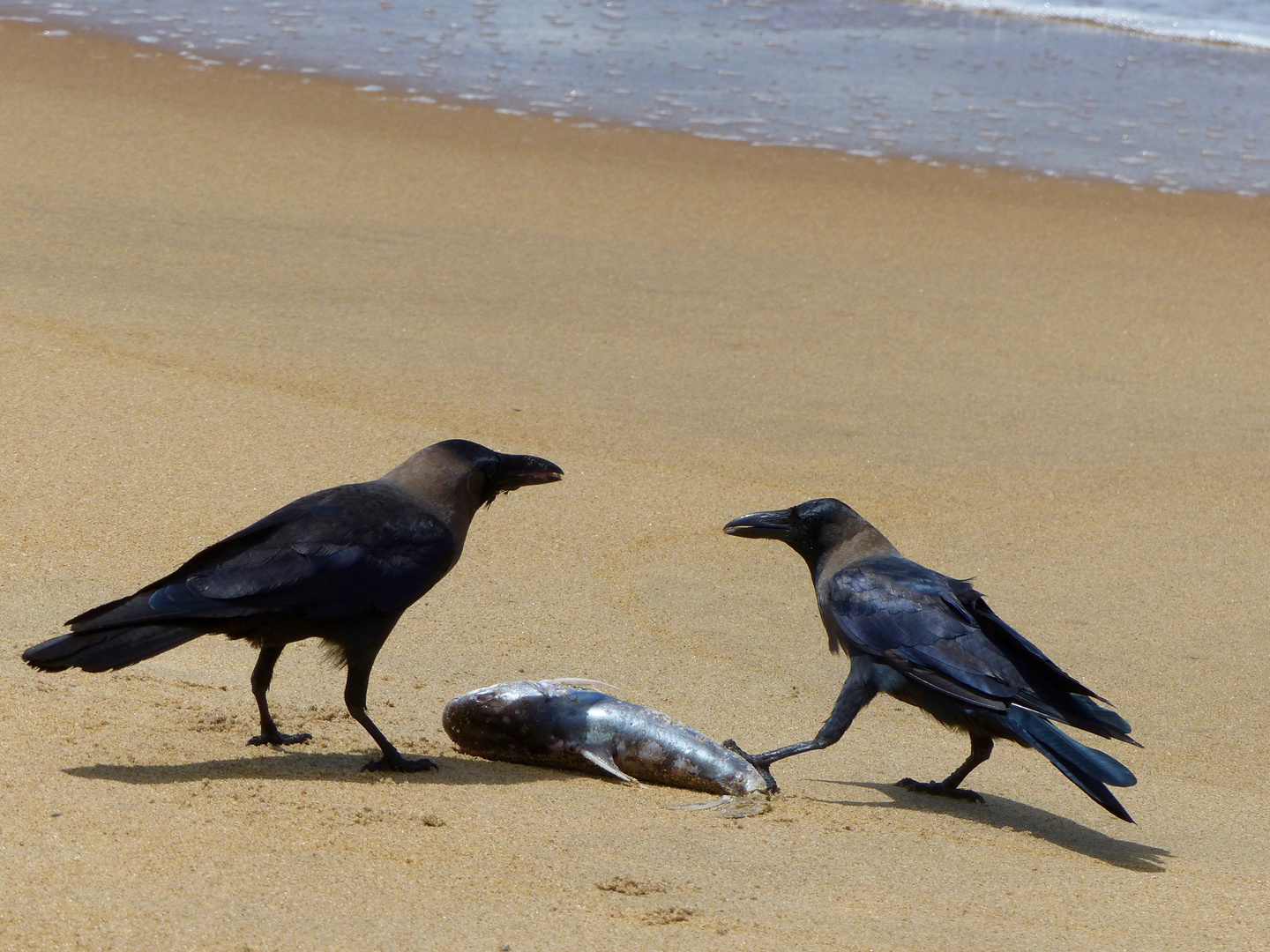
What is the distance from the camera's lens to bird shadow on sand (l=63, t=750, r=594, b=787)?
4160 mm

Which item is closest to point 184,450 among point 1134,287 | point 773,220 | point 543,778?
point 543,778

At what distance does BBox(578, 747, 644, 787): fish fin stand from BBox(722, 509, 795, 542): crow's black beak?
101 centimetres

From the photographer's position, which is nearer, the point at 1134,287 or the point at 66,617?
the point at 66,617

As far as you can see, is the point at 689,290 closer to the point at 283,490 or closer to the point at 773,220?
the point at 773,220

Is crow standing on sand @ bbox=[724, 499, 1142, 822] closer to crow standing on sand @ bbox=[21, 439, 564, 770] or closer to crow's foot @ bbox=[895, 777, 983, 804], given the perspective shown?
crow's foot @ bbox=[895, 777, 983, 804]

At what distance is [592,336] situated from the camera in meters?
8.93

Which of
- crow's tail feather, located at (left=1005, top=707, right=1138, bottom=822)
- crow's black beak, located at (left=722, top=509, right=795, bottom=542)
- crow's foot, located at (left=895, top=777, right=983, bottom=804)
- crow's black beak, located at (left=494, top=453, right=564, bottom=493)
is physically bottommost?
crow's foot, located at (left=895, top=777, right=983, bottom=804)

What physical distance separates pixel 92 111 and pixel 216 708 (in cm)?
851

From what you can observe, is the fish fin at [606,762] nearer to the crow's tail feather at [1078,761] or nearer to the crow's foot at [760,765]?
the crow's foot at [760,765]

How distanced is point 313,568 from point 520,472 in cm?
83

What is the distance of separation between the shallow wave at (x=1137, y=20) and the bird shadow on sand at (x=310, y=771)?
669 inches

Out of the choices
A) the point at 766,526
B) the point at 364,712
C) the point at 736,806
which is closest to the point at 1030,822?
the point at 736,806

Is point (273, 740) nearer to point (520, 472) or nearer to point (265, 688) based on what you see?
point (265, 688)

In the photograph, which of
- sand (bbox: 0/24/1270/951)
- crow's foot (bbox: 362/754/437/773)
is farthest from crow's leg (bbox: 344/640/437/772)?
sand (bbox: 0/24/1270/951)
